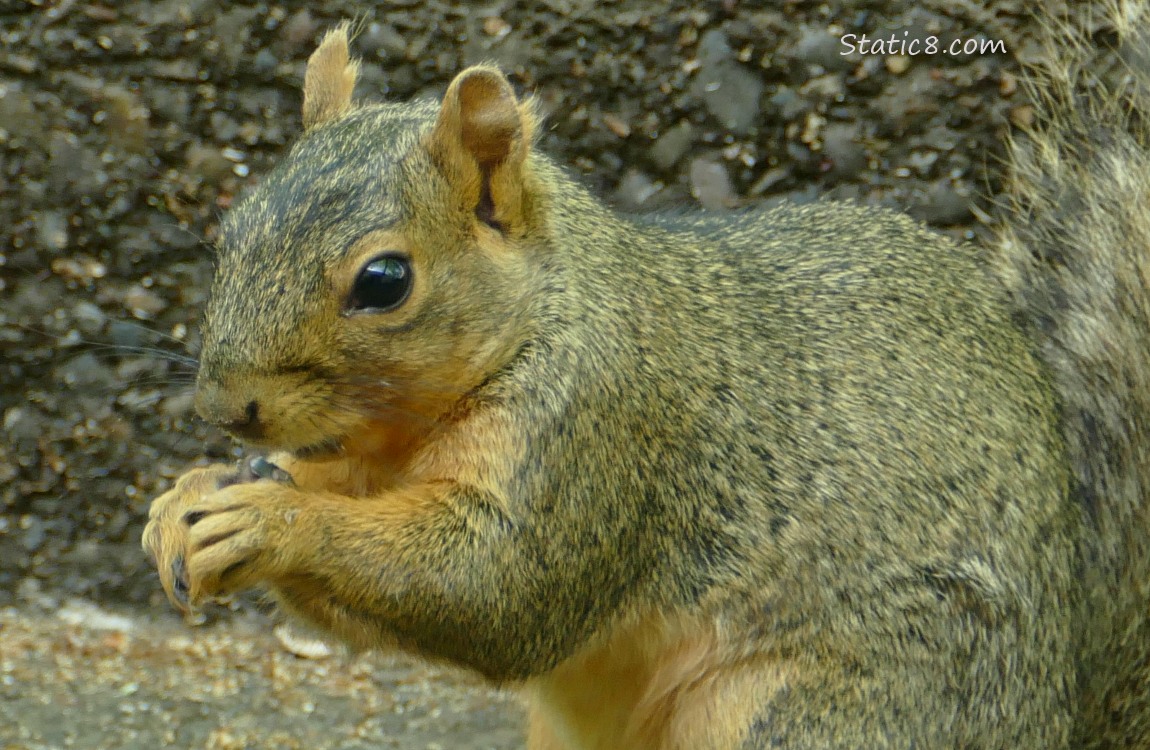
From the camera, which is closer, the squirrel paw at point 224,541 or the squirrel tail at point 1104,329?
the squirrel paw at point 224,541

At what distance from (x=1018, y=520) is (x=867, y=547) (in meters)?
0.27

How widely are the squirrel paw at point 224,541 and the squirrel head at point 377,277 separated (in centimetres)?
10

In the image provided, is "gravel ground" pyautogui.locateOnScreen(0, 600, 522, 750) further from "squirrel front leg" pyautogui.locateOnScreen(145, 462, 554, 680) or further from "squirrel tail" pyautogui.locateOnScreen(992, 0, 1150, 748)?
"squirrel tail" pyautogui.locateOnScreen(992, 0, 1150, 748)

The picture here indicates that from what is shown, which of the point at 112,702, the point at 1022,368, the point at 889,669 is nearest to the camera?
the point at 889,669

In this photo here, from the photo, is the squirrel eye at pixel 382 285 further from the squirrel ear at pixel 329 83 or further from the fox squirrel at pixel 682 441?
the squirrel ear at pixel 329 83

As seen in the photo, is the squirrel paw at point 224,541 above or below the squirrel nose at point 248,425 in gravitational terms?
below

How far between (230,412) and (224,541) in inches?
7.8

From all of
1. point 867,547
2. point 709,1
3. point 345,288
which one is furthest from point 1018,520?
point 709,1

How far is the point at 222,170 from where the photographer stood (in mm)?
3301

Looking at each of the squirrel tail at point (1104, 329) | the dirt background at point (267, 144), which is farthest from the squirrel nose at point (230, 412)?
the squirrel tail at point (1104, 329)

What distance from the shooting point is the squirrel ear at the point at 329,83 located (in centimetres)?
237

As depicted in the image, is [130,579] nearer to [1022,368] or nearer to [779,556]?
[779,556]

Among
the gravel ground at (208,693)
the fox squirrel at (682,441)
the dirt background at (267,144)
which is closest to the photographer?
the fox squirrel at (682,441)

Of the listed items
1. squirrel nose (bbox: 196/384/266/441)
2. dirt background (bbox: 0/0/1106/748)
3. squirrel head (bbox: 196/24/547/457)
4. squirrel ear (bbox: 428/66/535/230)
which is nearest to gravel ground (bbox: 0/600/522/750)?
dirt background (bbox: 0/0/1106/748)
